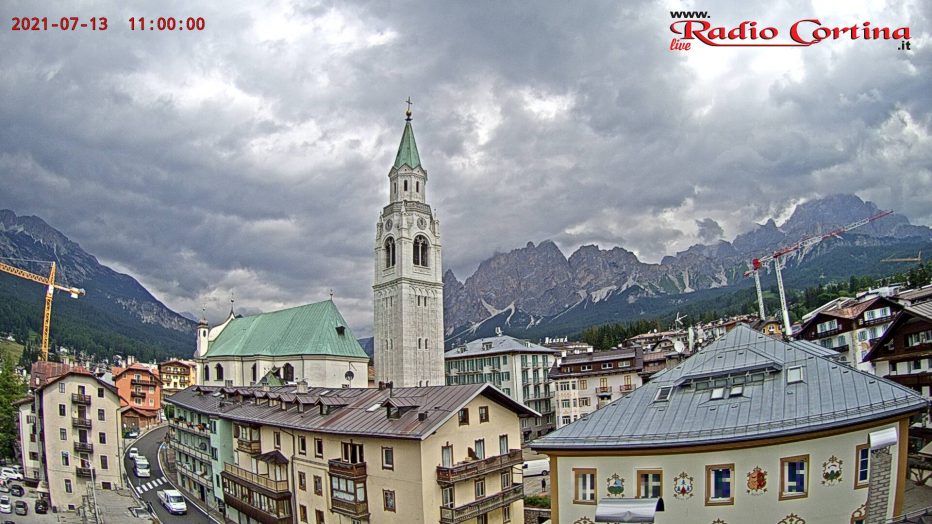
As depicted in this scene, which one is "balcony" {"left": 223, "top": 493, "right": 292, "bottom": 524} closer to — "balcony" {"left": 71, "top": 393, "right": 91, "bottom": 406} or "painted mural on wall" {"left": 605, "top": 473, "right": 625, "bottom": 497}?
"balcony" {"left": 71, "top": 393, "right": 91, "bottom": 406}

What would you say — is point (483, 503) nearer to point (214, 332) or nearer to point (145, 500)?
point (145, 500)

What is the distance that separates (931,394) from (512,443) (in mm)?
24255

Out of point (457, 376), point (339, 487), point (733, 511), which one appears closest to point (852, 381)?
point (733, 511)

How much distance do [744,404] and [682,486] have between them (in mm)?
3587

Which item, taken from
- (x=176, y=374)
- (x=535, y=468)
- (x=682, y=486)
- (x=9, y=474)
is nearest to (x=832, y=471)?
(x=682, y=486)

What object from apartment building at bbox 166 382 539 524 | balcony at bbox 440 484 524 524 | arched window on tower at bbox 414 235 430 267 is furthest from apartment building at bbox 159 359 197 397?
balcony at bbox 440 484 524 524

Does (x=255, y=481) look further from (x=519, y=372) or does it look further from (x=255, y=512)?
(x=519, y=372)

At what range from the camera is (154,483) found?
222 ft

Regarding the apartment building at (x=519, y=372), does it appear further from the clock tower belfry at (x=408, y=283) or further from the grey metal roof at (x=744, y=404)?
the grey metal roof at (x=744, y=404)

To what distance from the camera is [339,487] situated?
122 ft

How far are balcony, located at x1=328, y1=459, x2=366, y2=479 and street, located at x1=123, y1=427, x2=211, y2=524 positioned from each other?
78.1 feet

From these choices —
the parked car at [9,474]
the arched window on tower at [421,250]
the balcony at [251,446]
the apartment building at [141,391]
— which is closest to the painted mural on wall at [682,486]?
the balcony at [251,446]

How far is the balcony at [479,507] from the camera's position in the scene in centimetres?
3272

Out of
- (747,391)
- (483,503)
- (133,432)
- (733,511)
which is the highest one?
(747,391)
